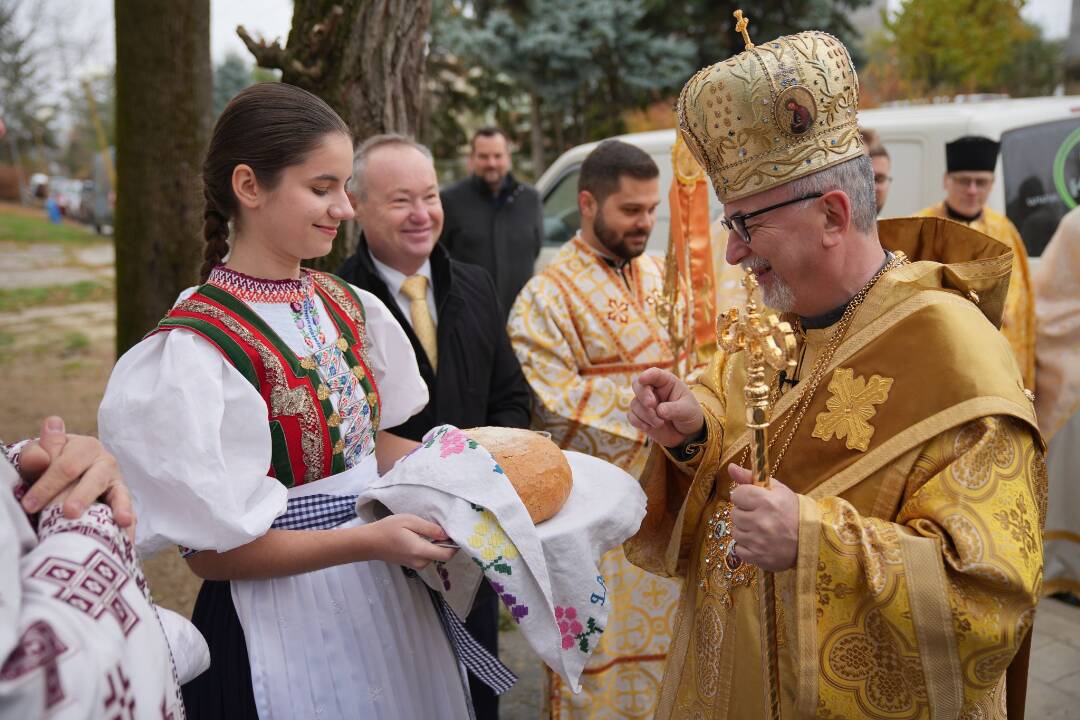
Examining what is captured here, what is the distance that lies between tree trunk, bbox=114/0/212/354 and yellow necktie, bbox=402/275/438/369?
2.76 metres

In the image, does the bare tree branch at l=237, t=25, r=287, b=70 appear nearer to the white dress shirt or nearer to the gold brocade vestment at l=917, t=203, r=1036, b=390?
the white dress shirt

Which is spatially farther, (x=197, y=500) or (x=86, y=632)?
(x=197, y=500)

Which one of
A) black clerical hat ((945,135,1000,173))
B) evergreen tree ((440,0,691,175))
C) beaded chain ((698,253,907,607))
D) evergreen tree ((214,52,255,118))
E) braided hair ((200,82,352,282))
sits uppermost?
evergreen tree ((214,52,255,118))

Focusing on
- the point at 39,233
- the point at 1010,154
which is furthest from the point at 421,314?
the point at 39,233

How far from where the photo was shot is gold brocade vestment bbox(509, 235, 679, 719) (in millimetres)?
3285

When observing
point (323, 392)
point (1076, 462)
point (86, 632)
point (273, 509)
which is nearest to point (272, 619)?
point (273, 509)

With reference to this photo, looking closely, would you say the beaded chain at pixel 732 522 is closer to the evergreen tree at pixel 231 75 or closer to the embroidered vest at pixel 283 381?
the embroidered vest at pixel 283 381

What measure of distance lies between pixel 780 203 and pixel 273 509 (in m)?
1.20

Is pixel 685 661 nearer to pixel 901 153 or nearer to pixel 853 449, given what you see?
pixel 853 449

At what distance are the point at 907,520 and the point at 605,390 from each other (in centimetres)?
180

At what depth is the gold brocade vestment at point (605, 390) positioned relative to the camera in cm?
329

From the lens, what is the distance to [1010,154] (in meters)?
5.34

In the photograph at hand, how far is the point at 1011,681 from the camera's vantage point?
1.91 metres

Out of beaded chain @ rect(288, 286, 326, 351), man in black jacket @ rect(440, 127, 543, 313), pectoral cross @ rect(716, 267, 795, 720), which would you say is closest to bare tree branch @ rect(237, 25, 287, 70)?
beaded chain @ rect(288, 286, 326, 351)
